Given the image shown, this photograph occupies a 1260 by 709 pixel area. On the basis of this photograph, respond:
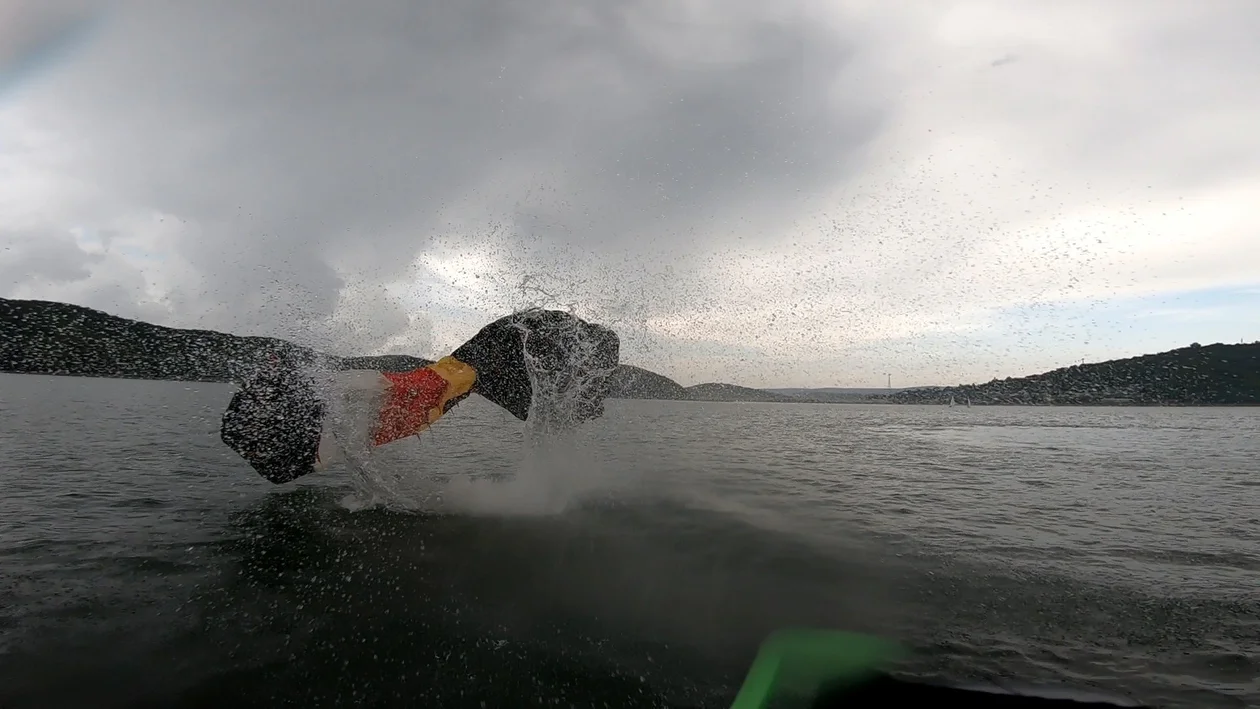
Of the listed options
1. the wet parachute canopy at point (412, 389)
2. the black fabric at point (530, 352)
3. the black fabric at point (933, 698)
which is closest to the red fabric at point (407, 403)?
the wet parachute canopy at point (412, 389)

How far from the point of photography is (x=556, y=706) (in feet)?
15.5

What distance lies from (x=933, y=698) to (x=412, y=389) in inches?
412

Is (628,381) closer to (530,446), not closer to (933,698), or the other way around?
(530,446)

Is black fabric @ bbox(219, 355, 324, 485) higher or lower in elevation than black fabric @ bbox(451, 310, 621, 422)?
lower

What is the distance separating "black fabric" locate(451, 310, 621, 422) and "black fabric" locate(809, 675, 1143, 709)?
31.0 feet

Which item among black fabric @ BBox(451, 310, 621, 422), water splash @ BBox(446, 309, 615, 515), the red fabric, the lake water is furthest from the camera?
black fabric @ BBox(451, 310, 621, 422)

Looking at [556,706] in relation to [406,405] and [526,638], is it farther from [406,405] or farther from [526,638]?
[406,405]

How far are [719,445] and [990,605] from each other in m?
21.3

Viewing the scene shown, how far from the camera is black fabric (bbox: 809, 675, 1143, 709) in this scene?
4863 millimetres

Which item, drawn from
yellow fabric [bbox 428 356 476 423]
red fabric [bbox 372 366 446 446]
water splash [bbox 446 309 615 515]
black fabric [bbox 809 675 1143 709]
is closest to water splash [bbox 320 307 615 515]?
water splash [bbox 446 309 615 515]

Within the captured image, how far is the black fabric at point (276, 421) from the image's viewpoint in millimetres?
10641

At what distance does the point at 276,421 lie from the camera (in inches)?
425

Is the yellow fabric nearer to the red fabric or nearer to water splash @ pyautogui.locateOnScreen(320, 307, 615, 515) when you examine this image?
the red fabric

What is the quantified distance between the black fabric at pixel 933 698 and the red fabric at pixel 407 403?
30.8 feet
